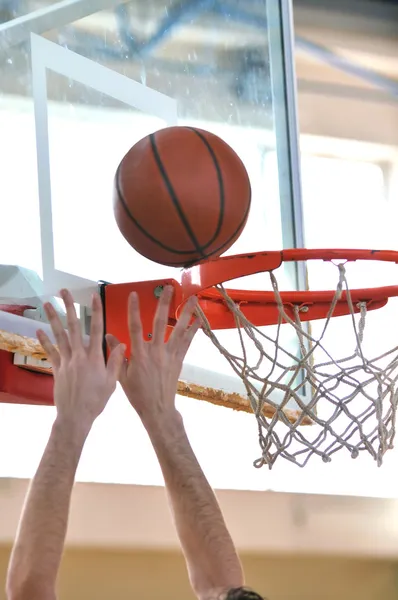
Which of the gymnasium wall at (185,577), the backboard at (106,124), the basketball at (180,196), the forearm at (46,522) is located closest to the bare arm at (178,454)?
the basketball at (180,196)

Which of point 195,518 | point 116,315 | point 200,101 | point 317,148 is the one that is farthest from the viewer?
point 317,148

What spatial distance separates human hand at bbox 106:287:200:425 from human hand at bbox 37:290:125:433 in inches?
4.1

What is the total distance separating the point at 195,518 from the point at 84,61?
1.15 meters

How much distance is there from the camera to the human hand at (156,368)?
5.52 feet

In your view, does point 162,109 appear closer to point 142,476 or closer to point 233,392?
point 233,392

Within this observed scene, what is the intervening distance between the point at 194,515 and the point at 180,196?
1.89ft

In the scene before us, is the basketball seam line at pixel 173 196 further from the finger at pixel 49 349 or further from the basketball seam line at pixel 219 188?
the finger at pixel 49 349

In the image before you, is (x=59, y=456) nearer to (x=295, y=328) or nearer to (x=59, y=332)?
(x=59, y=332)

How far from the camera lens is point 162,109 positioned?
2.32m

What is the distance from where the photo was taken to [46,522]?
54.1 inches

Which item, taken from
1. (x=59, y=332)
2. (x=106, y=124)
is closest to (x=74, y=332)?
(x=59, y=332)

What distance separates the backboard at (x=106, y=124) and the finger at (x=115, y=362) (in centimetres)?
37

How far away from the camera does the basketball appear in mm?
1608

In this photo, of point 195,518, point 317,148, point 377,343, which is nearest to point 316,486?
point 377,343
